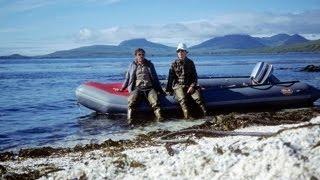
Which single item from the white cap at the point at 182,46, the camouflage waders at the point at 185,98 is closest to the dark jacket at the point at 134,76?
the camouflage waders at the point at 185,98

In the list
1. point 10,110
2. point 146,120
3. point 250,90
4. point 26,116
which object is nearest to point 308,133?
point 146,120

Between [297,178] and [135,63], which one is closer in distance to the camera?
[297,178]

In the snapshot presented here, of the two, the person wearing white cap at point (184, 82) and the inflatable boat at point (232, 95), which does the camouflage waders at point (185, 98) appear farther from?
the inflatable boat at point (232, 95)

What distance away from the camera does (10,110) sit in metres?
17.1

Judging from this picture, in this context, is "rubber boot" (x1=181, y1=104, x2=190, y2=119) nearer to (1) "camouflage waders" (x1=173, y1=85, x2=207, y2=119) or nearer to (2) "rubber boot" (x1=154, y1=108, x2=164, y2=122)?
(1) "camouflage waders" (x1=173, y1=85, x2=207, y2=119)

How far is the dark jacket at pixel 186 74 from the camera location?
12.8 metres

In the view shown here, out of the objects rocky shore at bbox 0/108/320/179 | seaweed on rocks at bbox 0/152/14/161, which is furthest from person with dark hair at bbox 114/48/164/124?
rocky shore at bbox 0/108/320/179

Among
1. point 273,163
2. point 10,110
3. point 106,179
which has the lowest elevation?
point 10,110

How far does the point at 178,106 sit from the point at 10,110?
24.0 feet

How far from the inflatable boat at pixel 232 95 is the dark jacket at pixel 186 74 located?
369 mm

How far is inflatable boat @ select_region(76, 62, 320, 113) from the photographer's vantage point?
13211 millimetres

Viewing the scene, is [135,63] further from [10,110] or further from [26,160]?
[10,110]

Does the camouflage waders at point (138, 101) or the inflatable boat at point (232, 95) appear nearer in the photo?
the camouflage waders at point (138, 101)

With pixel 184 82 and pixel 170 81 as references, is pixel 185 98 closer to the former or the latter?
pixel 184 82
